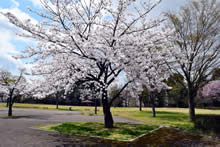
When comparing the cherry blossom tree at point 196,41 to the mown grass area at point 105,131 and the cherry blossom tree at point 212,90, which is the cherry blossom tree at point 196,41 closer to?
the mown grass area at point 105,131

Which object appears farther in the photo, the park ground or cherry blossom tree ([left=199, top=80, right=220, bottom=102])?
cherry blossom tree ([left=199, top=80, right=220, bottom=102])

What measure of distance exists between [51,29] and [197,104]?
59.3m

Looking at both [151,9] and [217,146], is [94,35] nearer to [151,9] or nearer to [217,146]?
[151,9]

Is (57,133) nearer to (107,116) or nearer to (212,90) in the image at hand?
(107,116)

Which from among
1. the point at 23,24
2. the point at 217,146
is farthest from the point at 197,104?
the point at 23,24

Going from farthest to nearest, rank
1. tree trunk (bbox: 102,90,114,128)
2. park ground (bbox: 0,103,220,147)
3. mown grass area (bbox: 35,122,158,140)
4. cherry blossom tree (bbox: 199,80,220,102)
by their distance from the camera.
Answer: cherry blossom tree (bbox: 199,80,220,102) < tree trunk (bbox: 102,90,114,128) < mown grass area (bbox: 35,122,158,140) < park ground (bbox: 0,103,220,147)

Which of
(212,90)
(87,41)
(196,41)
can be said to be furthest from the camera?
(212,90)

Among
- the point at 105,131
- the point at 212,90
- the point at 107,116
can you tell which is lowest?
the point at 105,131

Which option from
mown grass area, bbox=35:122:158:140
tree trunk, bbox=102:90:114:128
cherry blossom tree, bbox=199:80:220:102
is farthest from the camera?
cherry blossom tree, bbox=199:80:220:102

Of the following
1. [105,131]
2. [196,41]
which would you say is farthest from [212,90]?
[105,131]

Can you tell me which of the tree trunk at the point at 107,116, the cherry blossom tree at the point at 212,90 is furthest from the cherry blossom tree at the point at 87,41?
the cherry blossom tree at the point at 212,90

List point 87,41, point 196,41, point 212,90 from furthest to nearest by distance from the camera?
1. point 212,90
2. point 196,41
3. point 87,41

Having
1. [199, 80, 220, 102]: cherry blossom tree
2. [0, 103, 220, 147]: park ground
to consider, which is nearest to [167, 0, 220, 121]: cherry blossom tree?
[0, 103, 220, 147]: park ground

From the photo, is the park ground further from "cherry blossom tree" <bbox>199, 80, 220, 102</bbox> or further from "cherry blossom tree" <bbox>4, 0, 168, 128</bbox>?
"cherry blossom tree" <bbox>199, 80, 220, 102</bbox>
